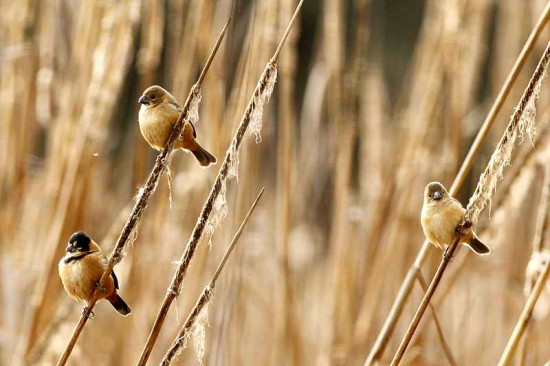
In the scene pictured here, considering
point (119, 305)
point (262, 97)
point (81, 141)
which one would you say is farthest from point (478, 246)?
point (81, 141)

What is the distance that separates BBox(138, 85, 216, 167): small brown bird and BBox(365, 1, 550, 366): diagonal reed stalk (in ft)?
1.09

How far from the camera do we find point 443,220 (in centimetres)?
92

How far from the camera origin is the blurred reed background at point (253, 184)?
1.55 metres

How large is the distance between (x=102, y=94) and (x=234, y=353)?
2.12 ft

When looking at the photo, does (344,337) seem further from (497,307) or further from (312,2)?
(312,2)

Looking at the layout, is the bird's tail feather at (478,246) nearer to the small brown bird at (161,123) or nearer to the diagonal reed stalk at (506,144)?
the diagonal reed stalk at (506,144)

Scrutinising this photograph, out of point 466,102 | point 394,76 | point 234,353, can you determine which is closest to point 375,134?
point 466,102

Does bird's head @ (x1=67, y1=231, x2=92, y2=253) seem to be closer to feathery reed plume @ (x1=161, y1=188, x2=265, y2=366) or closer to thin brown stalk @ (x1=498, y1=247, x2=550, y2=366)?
feathery reed plume @ (x1=161, y1=188, x2=265, y2=366)

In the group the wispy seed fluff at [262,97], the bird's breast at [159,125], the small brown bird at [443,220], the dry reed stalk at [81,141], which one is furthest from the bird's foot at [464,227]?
the dry reed stalk at [81,141]

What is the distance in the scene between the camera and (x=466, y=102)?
1828 millimetres

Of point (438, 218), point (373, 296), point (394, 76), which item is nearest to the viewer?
point (438, 218)

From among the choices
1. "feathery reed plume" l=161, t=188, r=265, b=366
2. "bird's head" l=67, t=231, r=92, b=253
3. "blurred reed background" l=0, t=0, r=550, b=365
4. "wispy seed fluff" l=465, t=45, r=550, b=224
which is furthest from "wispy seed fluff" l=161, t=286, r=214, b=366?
"blurred reed background" l=0, t=0, r=550, b=365

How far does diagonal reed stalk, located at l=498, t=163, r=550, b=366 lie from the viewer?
3.26 feet

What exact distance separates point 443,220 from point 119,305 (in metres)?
0.40
